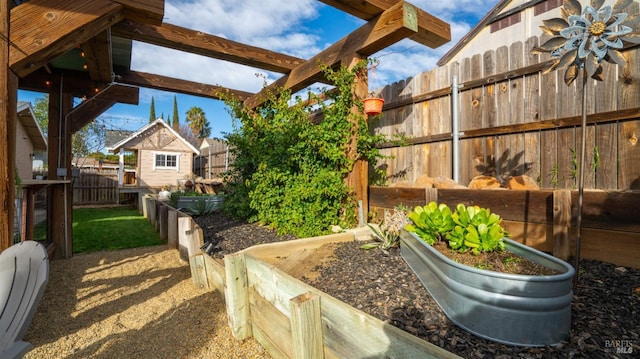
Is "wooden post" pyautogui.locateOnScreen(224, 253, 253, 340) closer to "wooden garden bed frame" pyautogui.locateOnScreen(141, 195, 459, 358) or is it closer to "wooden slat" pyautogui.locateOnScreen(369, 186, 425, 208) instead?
"wooden garden bed frame" pyautogui.locateOnScreen(141, 195, 459, 358)

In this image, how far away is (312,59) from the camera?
4.22 meters

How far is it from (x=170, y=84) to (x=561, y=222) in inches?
225

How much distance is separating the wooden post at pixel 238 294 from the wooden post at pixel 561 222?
6.93 ft

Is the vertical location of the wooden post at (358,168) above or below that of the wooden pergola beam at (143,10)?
below

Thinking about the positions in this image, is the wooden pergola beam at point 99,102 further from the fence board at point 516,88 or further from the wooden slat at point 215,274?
the fence board at point 516,88

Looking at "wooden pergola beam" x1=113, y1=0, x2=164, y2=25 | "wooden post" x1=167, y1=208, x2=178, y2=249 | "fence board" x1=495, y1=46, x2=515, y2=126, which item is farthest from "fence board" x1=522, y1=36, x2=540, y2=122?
"wooden post" x1=167, y1=208, x2=178, y2=249

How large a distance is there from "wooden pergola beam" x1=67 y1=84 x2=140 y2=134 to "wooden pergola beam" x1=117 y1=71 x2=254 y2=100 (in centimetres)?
23

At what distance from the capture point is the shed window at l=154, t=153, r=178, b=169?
15125mm

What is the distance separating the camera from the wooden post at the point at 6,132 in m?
1.72

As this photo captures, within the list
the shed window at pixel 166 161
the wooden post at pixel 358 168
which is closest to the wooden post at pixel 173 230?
the wooden post at pixel 358 168

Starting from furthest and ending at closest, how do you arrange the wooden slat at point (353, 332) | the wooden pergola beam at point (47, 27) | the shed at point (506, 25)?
the shed at point (506, 25) → the wooden pergola beam at point (47, 27) → the wooden slat at point (353, 332)

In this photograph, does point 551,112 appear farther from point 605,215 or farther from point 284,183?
point 284,183

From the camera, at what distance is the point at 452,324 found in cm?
144

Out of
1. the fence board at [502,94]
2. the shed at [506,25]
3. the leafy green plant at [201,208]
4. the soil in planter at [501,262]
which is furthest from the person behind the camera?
the shed at [506,25]
